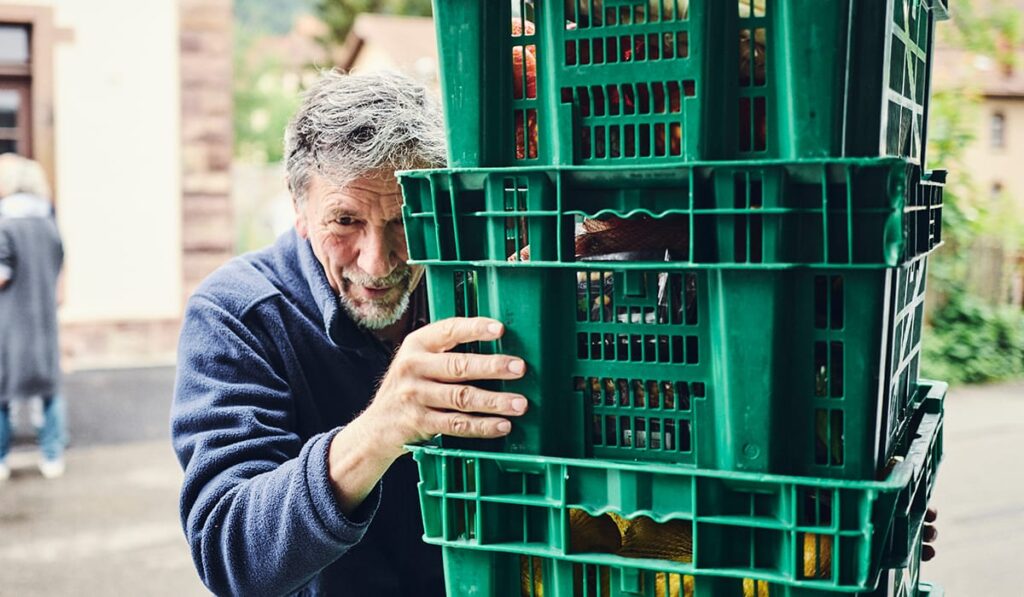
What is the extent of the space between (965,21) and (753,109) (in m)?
15.3

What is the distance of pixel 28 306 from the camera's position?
7.49m

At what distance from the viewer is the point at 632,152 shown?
53.9 inches

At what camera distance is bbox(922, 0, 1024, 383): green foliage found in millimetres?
10539

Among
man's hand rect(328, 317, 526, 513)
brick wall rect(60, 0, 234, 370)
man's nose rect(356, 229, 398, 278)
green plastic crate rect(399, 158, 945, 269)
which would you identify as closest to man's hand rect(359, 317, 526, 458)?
man's hand rect(328, 317, 526, 513)

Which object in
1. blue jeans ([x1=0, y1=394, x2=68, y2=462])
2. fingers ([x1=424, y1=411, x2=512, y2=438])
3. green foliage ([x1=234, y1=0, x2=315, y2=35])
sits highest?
green foliage ([x1=234, y1=0, x2=315, y2=35])

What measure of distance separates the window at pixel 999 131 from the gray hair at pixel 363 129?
1294 inches

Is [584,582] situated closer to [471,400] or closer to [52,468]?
[471,400]

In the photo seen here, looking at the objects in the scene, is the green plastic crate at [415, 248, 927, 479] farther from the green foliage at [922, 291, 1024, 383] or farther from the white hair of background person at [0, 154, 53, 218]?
the green foliage at [922, 291, 1024, 383]

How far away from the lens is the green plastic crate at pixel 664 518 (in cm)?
129

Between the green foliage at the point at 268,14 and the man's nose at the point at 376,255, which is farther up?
the green foliage at the point at 268,14

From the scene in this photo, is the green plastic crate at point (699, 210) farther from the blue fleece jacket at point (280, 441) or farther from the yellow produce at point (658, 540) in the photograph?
the blue fleece jacket at point (280, 441)

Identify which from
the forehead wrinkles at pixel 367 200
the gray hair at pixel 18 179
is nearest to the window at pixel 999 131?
the gray hair at pixel 18 179

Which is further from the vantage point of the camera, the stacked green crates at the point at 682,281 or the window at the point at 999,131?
the window at the point at 999,131

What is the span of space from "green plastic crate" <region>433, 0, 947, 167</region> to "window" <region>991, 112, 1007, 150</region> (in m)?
33.4
